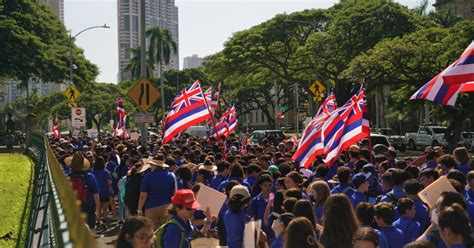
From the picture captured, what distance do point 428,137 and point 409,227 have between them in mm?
36472

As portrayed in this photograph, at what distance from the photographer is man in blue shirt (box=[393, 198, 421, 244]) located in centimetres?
635

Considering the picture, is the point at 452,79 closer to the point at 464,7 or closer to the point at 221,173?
the point at 221,173

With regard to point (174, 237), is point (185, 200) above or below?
above

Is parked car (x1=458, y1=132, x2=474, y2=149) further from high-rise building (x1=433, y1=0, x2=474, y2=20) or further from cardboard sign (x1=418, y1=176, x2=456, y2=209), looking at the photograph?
high-rise building (x1=433, y1=0, x2=474, y2=20)

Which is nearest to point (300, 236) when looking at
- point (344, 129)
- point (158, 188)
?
point (158, 188)

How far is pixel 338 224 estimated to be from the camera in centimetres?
547

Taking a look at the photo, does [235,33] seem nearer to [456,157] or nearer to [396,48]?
[396,48]

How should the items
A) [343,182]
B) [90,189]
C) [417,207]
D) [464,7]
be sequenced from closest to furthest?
[417,207], [343,182], [90,189], [464,7]

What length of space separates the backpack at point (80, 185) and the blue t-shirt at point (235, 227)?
12.8 ft

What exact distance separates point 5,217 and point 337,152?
714cm

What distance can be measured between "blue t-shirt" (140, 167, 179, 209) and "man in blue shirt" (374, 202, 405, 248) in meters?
4.42

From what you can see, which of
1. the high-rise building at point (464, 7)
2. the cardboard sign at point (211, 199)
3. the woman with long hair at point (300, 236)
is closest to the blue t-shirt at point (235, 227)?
the cardboard sign at point (211, 199)

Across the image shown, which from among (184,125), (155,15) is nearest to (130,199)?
(184,125)

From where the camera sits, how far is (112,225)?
1436 centimetres
